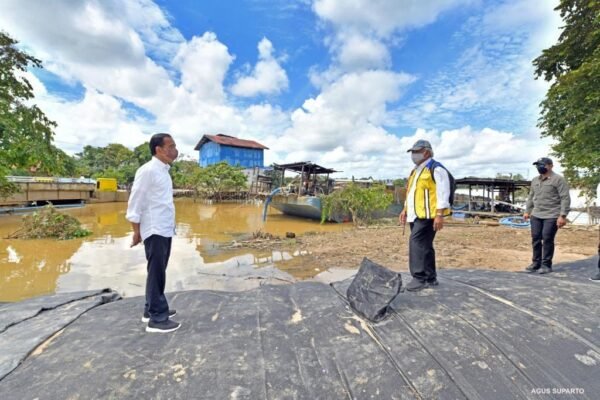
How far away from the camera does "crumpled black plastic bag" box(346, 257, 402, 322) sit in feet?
7.34

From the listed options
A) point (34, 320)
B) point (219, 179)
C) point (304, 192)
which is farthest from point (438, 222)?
point (219, 179)

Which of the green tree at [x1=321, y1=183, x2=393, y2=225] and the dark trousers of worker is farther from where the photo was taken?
the green tree at [x1=321, y1=183, x2=393, y2=225]

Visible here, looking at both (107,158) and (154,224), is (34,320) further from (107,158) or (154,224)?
(107,158)

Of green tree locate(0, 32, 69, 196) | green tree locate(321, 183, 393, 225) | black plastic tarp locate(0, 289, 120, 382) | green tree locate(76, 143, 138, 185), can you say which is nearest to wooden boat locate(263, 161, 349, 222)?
green tree locate(321, 183, 393, 225)

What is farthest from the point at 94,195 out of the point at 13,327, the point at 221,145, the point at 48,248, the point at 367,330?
the point at 367,330

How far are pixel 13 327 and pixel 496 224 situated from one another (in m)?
15.7

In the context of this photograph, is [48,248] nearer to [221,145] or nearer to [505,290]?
[505,290]

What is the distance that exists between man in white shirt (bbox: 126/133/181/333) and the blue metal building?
35637mm

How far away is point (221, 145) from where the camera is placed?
38.5 m

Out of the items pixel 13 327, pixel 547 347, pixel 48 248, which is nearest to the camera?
pixel 547 347

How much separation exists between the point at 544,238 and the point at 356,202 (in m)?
10.3

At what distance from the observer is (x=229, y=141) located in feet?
133

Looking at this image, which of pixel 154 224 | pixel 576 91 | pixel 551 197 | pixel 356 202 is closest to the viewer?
pixel 154 224

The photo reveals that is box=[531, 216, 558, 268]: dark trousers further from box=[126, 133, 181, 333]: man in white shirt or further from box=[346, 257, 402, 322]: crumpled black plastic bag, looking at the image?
box=[126, 133, 181, 333]: man in white shirt
